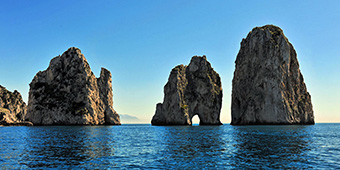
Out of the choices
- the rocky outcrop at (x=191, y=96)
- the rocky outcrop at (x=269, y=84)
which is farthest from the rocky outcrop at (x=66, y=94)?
the rocky outcrop at (x=269, y=84)

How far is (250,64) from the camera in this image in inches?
5615

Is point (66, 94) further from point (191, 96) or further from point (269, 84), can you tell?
point (269, 84)

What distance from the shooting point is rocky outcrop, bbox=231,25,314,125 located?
128 m

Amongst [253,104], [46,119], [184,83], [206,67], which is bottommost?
[46,119]

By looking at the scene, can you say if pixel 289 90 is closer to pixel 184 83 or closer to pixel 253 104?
pixel 253 104

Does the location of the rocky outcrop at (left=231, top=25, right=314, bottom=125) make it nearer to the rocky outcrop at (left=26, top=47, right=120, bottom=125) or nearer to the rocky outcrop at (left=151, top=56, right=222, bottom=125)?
the rocky outcrop at (left=151, top=56, right=222, bottom=125)

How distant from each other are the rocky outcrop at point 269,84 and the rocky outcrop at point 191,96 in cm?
1396

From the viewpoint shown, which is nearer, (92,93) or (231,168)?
(231,168)

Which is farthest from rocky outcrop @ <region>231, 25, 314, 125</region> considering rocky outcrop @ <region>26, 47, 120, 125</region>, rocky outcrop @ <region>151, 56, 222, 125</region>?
rocky outcrop @ <region>26, 47, 120, 125</region>

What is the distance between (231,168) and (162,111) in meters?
118

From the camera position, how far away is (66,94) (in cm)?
14225

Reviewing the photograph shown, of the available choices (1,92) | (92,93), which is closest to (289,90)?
(92,93)

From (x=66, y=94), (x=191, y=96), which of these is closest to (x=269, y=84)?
(x=191, y=96)

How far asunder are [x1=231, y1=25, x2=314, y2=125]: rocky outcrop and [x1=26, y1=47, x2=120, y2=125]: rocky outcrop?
260 ft
